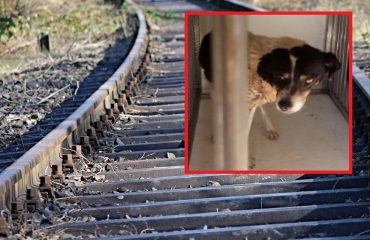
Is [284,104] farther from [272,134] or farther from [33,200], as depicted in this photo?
[33,200]

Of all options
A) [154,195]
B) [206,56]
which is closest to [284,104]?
[206,56]

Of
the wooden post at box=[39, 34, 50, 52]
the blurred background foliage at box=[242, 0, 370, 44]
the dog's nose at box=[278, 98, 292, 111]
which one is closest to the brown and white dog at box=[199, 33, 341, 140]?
the dog's nose at box=[278, 98, 292, 111]

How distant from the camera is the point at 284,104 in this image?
297cm

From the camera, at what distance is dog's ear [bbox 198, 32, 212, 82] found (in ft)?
9.36

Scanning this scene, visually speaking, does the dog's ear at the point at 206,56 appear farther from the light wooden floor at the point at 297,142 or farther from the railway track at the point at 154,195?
the railway track at the point at 154,195

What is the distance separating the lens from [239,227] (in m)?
3.62

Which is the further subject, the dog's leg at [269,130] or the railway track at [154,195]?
the railway track at [154,195]

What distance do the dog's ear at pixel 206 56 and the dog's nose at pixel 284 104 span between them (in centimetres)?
29

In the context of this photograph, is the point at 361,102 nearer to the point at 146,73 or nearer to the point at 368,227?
the point at 368,227

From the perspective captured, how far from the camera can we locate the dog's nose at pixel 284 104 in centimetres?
295

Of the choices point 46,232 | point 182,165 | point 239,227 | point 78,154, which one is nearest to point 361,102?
point 182,165

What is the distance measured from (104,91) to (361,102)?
6.58 ft

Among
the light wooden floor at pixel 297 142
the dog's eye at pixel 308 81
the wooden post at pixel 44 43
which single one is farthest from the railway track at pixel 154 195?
the wooden post at pixel 44 43

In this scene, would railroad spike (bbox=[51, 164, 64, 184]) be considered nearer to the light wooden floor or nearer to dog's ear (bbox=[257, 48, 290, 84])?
the light wooden floor
